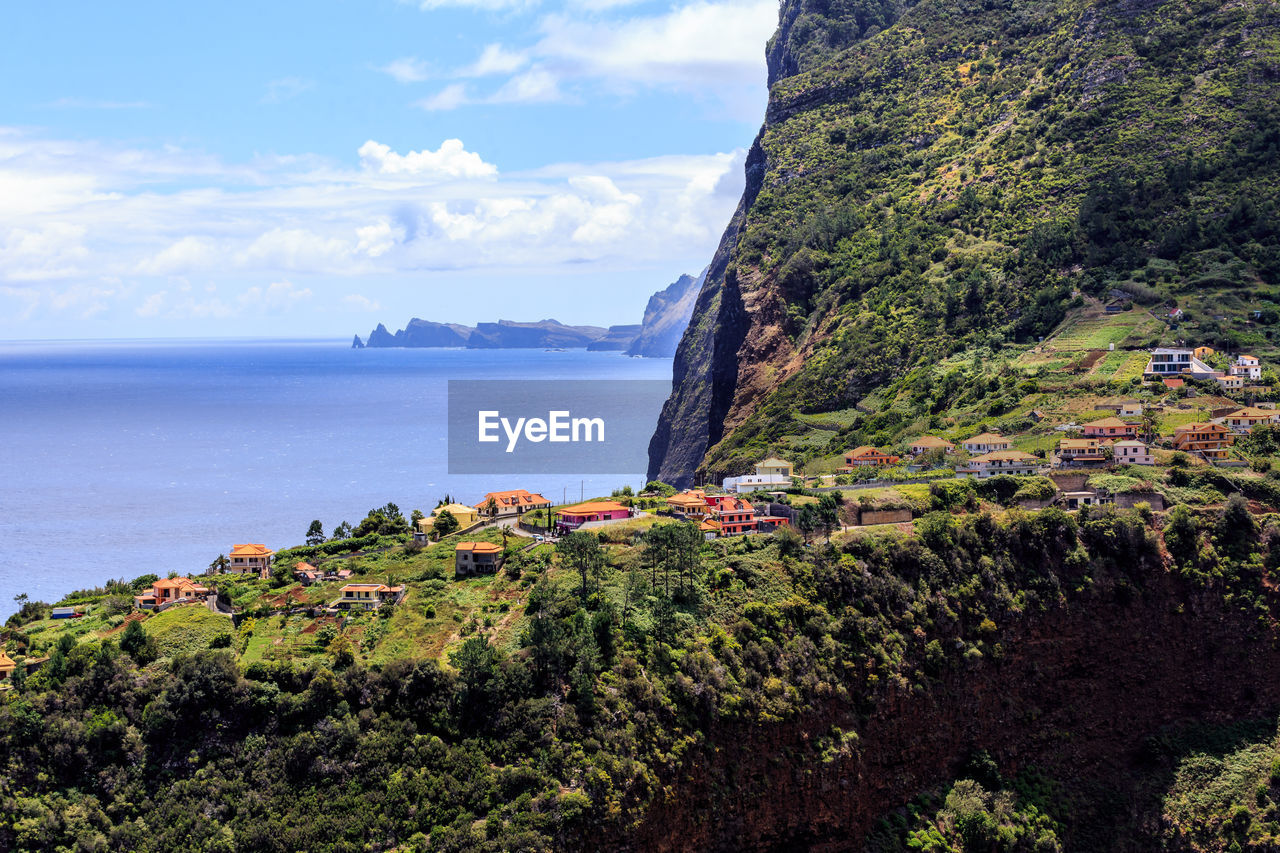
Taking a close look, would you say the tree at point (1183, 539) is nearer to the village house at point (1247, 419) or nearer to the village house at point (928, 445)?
the village house at point (1247, 419)

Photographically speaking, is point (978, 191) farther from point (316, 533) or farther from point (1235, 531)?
point (316, 533)

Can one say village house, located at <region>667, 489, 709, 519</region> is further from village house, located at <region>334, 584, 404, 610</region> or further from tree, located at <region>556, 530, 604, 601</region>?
village house, located at <region>334, 584, 404, 610</region>

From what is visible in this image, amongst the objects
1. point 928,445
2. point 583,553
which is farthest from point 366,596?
point 928,445

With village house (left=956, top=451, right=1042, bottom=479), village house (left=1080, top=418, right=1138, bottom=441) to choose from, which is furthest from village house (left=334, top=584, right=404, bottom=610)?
village house (left=1080, top=418, right=1138, bottom=441)

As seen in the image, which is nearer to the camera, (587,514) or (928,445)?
(587,514)

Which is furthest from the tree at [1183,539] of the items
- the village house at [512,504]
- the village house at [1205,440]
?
the village house at [512,504]

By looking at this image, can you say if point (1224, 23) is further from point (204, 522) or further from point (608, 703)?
point (204, 522)
